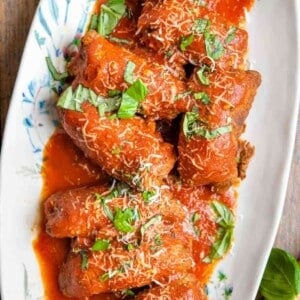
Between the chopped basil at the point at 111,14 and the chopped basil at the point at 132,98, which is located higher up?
the chopped basil at the point at 111,14

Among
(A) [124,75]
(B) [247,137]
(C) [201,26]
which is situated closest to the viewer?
(A) [124,75]

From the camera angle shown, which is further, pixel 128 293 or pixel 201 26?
pixel 128 293

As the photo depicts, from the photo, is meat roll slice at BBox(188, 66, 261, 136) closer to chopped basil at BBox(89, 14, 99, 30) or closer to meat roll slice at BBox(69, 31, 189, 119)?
meat roll slice at BBox(69, 31, 189, 119)

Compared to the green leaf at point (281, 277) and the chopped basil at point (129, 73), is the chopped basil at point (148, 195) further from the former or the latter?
the green leaf at point (281, 277)

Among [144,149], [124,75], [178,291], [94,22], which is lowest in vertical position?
[178,291]

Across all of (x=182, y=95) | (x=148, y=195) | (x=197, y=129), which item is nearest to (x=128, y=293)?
(x=148, y=195)

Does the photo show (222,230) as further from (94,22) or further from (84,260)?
(94,22)

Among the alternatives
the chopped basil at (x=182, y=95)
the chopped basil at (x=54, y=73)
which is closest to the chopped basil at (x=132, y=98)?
the chopped basil at (x=182, y=95)
